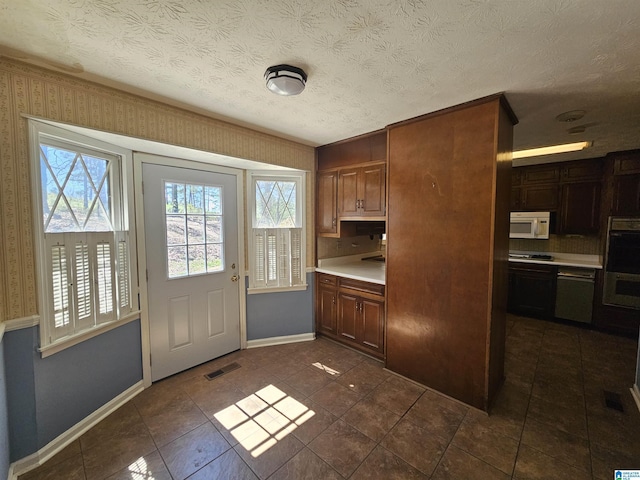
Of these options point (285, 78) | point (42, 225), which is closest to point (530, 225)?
point (285, 78)

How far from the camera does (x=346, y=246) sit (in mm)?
3766

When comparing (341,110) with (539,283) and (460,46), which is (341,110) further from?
(539,283)

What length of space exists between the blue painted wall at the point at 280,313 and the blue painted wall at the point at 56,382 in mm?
1218

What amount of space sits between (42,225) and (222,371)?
73.3 inches

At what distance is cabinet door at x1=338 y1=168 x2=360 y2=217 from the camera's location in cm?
289

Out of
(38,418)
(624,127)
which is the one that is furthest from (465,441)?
(624,127)

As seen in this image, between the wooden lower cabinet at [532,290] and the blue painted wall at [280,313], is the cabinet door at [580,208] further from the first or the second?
the blue painted wall at [280,313]

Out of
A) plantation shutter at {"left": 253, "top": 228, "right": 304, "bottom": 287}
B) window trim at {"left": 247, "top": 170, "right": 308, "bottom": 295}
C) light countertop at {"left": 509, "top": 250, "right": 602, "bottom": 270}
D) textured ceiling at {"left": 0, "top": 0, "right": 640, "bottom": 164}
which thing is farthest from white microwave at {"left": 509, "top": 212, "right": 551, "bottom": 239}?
plantation shutter at {"left": 253, "top": 228, "right": 304, "bottom": 287}

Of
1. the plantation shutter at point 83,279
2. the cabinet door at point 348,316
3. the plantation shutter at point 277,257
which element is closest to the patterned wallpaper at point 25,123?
the plantation shutter at point 83,279

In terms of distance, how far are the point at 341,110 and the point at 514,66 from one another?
3.78ft

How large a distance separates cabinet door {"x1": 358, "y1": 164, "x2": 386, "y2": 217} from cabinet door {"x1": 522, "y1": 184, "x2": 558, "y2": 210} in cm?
297

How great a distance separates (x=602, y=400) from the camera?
2109mm

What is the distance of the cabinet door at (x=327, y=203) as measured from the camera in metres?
3.10

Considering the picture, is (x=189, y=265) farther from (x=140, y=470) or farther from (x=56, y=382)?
(x=140, y=470)
